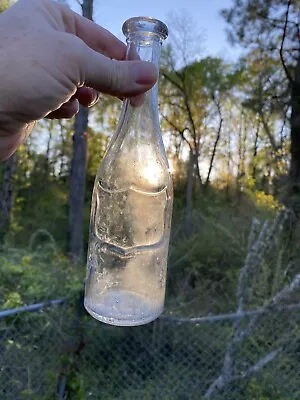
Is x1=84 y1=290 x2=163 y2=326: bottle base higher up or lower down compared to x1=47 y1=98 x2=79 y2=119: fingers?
lower down

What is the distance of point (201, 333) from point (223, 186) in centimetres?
1284

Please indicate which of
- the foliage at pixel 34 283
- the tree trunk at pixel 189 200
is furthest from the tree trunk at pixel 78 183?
the foliage at pixel 34 283

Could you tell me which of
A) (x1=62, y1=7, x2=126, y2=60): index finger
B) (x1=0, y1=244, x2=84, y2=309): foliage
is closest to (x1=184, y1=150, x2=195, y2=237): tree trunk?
(x1=0, y1=244, x2=84, y2=309): foliage

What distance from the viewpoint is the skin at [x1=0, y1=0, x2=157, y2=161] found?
3.15 feet

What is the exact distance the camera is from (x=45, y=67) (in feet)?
3.20

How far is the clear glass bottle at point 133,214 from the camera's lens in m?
1.17

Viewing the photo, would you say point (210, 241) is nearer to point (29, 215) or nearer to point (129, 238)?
point (129, 238)

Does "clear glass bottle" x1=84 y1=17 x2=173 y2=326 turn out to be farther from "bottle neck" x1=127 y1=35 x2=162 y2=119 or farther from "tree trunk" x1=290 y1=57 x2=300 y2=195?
"tree trunk" x1=290 y1=57 x2=300 y2=195

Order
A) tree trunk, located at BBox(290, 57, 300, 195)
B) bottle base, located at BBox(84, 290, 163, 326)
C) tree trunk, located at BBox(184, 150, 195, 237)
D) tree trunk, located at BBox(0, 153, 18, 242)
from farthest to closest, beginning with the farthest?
1. tree trunk, located at BBox(0, 153, 18, 242)
2. tree trunk, located at BBox(184, 150, 195, 237)
3. tree trunk, located at BBox(290, 57, 300, 195)
4. bottle base, located at BBox(84, 290, 163, 326)

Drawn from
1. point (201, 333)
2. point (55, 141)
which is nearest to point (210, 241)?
point (201, 333)

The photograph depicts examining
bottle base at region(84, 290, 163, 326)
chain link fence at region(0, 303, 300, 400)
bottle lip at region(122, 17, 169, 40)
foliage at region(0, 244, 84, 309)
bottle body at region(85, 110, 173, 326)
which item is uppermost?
bottle lip at region(122, 17, 169, 40)

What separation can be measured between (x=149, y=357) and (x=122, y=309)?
2.46m

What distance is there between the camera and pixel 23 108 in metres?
1.04

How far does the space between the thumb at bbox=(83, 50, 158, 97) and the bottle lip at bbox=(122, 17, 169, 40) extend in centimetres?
9
